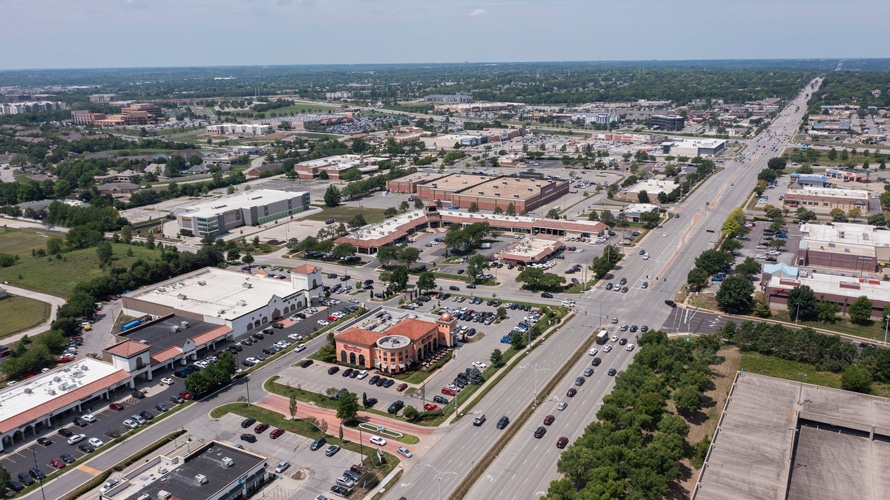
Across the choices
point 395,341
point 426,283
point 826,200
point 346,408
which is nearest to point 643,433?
point 346,408

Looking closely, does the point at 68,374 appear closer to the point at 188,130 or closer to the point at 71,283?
the point at 71,283

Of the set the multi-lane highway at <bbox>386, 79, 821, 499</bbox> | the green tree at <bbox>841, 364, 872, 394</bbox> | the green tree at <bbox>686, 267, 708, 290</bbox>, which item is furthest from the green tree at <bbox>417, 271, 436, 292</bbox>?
the green tree at <bbox>841, 364, 872, 394</bbox>

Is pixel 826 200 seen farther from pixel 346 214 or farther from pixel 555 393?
pixel 346 214

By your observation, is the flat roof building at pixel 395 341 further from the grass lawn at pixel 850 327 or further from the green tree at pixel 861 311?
the green tree at pixel 861 311

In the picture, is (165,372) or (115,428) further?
(165,372)

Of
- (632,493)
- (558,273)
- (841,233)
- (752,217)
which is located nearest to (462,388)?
(632,493)

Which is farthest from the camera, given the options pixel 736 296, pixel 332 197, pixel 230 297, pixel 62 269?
pixel 332 197

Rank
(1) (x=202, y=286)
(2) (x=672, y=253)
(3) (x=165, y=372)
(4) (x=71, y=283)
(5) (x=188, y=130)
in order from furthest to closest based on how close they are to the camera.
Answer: (5) (x=188, y=130), (2) (x=672, y=253), (4) (x=71, y=283), (1) (x=202, y=286), (3) (x=165, y=372)
